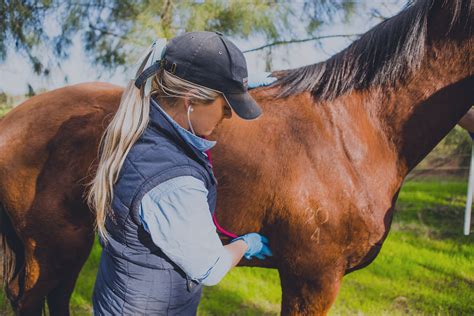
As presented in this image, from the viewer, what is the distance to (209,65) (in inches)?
46.9

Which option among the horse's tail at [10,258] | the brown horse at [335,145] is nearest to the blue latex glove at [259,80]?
the brown horse at [335,145]

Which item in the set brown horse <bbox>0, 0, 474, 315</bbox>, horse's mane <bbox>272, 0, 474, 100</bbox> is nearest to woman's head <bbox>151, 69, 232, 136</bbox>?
brown horse <bbox>0, 0, 474, 315</bbox>

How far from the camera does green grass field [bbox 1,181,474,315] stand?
3.24 metres

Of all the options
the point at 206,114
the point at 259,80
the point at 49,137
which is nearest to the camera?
the point at 206,114

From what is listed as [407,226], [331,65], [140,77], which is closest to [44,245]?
[140,77]

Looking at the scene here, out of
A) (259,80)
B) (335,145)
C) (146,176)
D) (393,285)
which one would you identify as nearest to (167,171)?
(146,176)

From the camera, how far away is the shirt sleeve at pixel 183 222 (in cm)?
115

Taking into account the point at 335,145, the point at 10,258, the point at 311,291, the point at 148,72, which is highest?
the point at 148,72

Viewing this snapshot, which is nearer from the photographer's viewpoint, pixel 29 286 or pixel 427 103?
pixel 427 103

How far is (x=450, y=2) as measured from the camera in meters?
1.72

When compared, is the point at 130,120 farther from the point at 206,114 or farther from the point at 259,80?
the point at 259,80

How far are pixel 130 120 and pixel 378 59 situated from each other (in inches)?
46.7

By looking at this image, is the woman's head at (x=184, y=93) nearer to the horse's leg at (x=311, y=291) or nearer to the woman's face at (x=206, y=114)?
the woman's face at (x=206, y=114)

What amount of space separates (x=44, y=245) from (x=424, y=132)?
6.50ft
